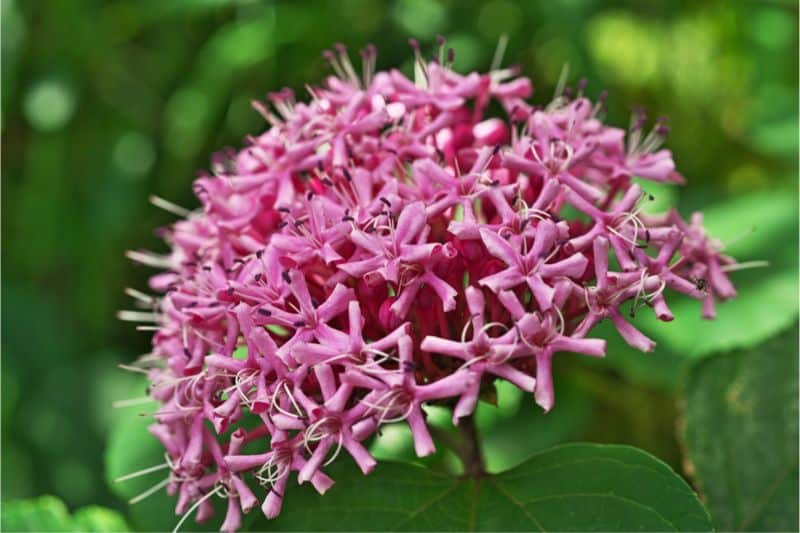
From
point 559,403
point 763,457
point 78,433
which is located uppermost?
point 763,457

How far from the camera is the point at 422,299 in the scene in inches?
41.2

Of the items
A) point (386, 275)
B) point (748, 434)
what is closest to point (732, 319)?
point (748, 434)

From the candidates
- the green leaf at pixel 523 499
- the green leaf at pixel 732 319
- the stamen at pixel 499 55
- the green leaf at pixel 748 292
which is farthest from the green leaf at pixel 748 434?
the stamen at pixel 499 55

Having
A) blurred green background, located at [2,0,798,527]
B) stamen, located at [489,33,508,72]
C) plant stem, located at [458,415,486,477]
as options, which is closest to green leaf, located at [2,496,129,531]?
plant stem, located at [458,415,486,477]

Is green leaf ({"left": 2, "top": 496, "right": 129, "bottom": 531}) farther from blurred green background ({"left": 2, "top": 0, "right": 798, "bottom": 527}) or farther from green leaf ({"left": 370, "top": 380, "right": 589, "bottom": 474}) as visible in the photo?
blurred green background ({"left": 2, "top": 0, "right": 798, "bottom": 527})

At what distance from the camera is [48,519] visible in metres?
1.29

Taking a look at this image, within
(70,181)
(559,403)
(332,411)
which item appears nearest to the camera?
(332,411)

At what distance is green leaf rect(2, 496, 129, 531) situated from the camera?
127 centimetres

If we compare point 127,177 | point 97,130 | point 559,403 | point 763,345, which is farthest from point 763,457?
point 97,130

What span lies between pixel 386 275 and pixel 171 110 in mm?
1527

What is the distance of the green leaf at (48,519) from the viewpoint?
1.27 metres

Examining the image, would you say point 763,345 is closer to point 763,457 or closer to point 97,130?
point 763,457

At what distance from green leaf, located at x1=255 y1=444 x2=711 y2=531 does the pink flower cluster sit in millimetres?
62

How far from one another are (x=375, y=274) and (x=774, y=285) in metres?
1.13
